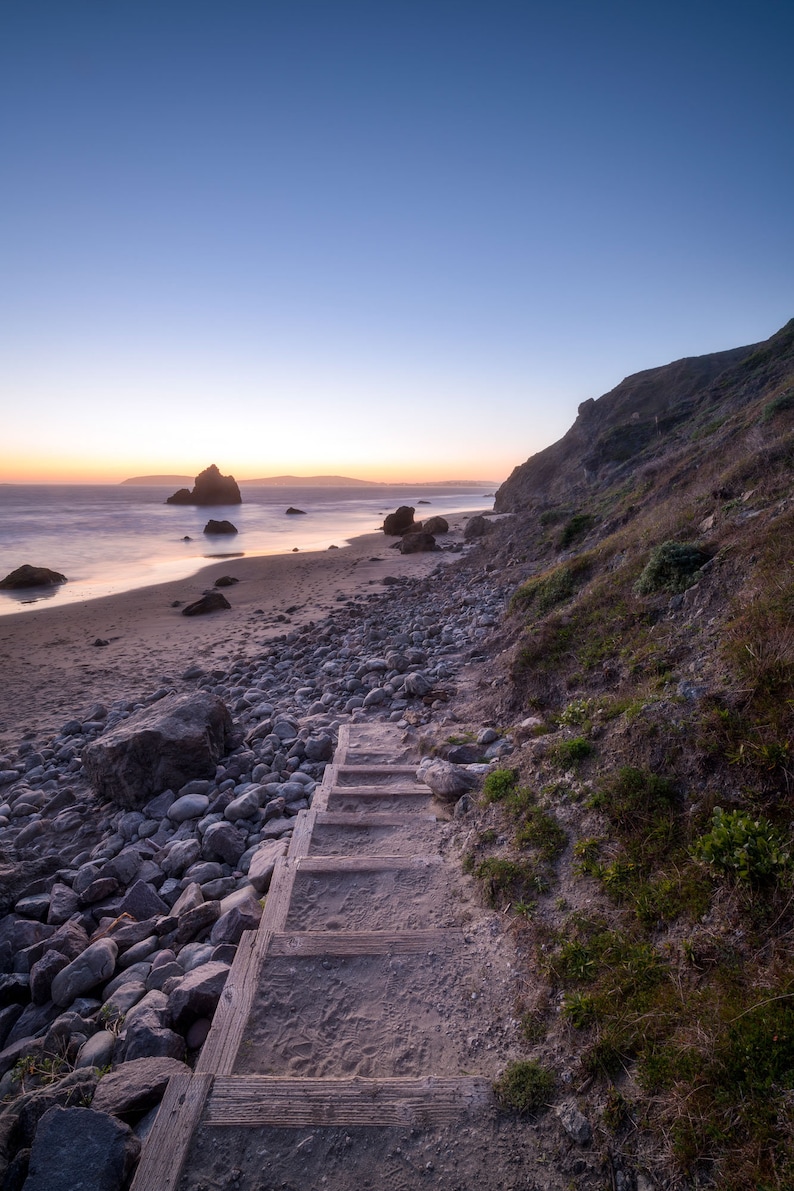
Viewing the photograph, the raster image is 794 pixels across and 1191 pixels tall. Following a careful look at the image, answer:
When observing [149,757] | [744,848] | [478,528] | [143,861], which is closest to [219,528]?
[478,528]

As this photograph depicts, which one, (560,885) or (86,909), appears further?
(86,909)

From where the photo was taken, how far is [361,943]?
4.33 m

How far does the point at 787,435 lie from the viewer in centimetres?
948

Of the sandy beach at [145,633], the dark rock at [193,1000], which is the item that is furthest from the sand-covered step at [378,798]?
the sandy beach at [145,633]

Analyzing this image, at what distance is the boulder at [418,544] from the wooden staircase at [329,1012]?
2769cm

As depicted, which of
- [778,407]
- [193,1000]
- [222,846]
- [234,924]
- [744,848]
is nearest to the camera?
[744,848]

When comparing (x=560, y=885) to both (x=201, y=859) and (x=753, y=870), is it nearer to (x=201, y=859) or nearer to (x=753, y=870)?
(x=753, y=870)

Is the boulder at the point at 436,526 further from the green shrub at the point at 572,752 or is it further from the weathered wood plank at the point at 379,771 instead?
the green shrub at the point at 572,752

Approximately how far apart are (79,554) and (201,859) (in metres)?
39.1

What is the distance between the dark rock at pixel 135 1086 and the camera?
10.6ft

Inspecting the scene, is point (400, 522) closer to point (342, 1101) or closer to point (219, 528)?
point (219, 528)

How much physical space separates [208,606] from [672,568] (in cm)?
1759

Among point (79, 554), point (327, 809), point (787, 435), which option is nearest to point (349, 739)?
point (327, 809)

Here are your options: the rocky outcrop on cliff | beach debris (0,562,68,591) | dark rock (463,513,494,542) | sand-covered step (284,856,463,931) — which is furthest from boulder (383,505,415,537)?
sand-covered step (284,856,463,931)
